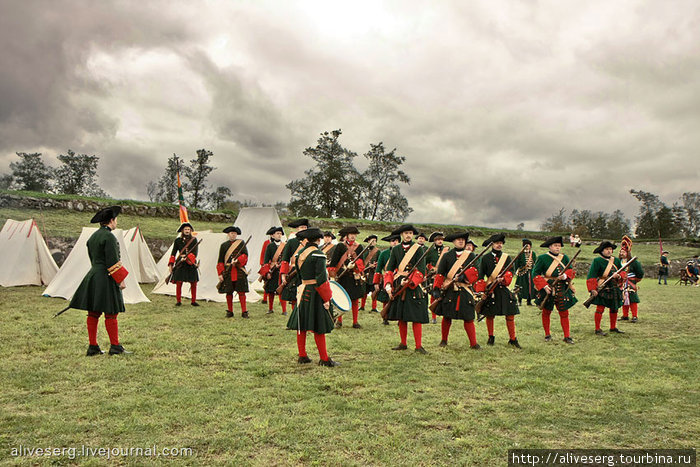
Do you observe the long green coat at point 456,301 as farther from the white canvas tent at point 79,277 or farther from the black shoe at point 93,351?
the white canvas tent at point 79,277

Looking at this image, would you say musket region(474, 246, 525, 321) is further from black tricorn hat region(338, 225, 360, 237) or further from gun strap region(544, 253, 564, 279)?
black tricorn hat region(338, 225, 360, 237)

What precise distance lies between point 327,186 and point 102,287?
45.8m

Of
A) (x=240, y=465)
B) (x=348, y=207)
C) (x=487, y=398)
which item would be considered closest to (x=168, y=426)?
(x=240, y=465)

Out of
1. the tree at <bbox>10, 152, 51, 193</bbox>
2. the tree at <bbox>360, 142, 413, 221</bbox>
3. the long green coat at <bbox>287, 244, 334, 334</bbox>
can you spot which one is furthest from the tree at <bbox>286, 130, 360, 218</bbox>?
the long green coat at <bbox>287, 244, 334, 334</bbox>

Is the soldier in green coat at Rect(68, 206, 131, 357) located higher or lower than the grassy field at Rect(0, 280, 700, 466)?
higher

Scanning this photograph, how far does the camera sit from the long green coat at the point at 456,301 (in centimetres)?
760

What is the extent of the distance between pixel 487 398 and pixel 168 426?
3716 mm

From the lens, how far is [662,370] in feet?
21.5

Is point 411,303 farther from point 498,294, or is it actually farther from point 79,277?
point 79,277

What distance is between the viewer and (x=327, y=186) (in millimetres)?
51938

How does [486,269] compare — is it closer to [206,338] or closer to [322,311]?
[322,311]

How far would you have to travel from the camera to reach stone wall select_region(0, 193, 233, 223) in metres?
21.7

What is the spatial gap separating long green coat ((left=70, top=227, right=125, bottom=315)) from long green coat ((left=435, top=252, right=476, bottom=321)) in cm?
563

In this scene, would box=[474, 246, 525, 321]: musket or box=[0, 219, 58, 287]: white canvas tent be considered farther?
box=[0, 219, 58, 287]: white canvas tent
